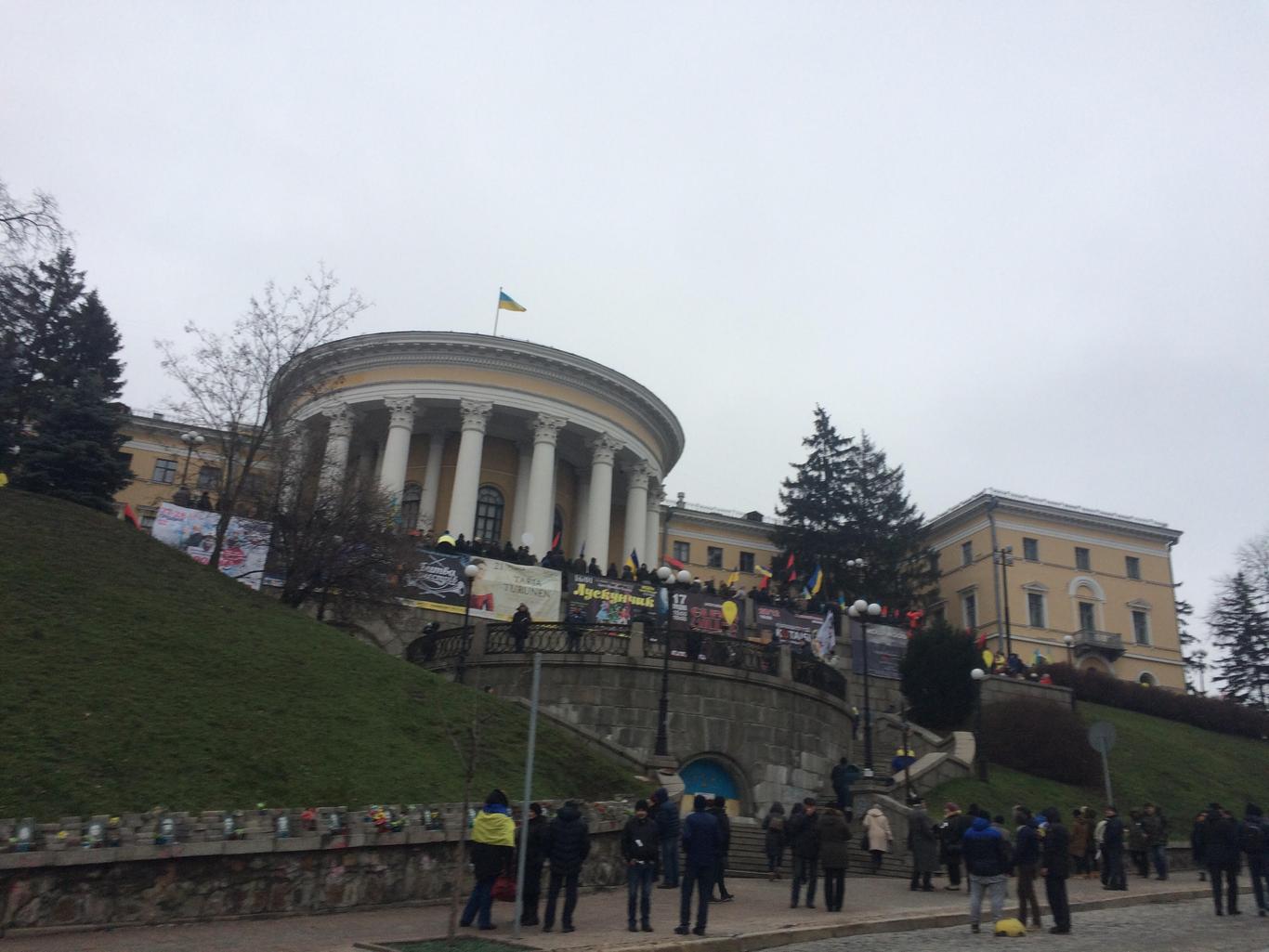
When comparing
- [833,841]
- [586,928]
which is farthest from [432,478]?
[586,928]

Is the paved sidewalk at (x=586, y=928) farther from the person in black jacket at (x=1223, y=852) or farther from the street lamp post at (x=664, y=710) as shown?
the street lamp post at (x=664, y=710)

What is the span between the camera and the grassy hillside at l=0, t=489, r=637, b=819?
562 inches

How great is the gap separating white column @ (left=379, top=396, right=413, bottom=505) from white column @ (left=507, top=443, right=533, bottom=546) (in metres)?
5.57

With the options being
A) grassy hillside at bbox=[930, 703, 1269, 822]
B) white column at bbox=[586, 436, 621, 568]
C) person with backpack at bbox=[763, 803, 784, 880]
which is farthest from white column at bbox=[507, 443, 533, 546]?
person with backpack at bbox=[763, 803, 784, 880]

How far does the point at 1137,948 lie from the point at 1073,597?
196ft

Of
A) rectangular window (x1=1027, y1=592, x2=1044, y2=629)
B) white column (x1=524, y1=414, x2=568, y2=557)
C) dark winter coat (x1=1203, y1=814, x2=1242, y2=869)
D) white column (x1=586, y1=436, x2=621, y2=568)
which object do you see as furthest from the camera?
rectangular window (x1=1027, y1=592, x2=1044, y2=629)

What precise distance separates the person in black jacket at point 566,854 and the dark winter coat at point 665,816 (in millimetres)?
2763

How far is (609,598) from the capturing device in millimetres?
35781

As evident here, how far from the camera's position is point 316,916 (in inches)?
518

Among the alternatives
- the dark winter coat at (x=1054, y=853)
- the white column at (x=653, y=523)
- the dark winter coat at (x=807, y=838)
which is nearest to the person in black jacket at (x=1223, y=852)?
the dark winter coat at (x=1054, y=853)

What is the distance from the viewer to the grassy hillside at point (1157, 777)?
30.0 m

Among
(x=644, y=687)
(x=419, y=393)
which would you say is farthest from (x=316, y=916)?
(x=419, y=393)

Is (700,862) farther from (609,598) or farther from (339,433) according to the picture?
(339,433)

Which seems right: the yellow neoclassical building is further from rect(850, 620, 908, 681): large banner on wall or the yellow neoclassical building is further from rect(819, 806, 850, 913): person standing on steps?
rect(819, 806, 850, 913): person standing on steps
